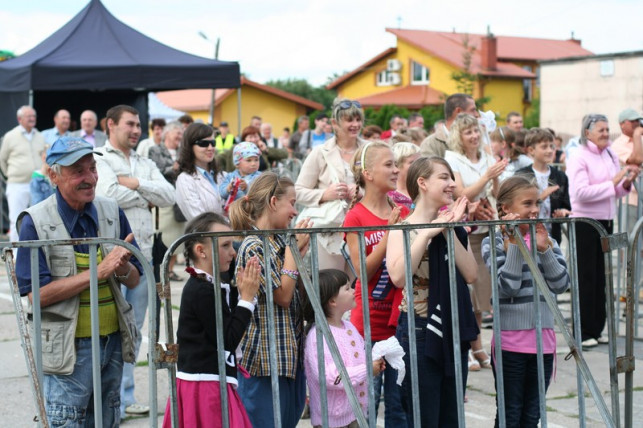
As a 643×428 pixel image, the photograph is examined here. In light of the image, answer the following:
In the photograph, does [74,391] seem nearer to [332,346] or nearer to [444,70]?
[332,346]

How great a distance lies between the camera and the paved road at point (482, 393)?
589 cm

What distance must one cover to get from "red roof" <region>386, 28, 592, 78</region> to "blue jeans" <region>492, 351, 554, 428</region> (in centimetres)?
5618

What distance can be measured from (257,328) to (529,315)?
1457 millimetres

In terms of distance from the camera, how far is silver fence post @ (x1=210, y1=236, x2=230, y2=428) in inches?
150

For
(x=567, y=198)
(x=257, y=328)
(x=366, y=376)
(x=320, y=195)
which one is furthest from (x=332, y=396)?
(x=567, y=198)

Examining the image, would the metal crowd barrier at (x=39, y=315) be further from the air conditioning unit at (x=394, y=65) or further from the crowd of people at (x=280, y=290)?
the air conditioning unit at (x=394, y=65)

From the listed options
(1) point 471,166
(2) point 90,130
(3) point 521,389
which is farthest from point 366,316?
(2) point 90,130

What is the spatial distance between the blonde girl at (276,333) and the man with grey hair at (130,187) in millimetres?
1606

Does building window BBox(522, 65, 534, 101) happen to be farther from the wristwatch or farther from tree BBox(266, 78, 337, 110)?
the wristwatch

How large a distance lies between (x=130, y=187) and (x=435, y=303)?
2.48 meters

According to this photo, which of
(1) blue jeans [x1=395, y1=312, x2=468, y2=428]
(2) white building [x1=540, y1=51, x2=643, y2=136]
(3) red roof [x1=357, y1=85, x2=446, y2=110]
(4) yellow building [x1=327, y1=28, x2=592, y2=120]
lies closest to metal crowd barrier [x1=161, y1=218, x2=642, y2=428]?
(1) blue jeans [x1=395, y1=312, x2=468, y2=428]

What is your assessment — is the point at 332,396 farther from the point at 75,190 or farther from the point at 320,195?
the point at 320,195

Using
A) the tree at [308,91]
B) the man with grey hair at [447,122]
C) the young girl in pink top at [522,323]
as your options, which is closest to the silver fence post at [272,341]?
the young girl in pink top at [522,323]

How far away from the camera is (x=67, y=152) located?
4129 millimetres
